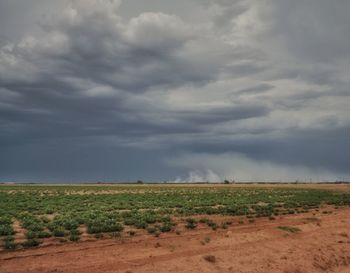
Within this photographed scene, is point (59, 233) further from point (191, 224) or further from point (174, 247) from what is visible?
point (191, 224)

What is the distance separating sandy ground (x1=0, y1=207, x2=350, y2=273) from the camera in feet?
53.3

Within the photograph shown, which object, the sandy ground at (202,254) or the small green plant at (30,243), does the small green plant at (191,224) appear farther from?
the small green plant at (30,243)

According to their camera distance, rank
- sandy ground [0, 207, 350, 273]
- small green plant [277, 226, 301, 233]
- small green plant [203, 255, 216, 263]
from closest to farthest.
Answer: sandy ground [0, 207, 350, 273]
small green plant [203, 255, 216, 263]
small green plant [277, 226, 301, 233]

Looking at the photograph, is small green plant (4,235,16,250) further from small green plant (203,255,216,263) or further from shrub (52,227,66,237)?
small green plant (203,255,216,263)

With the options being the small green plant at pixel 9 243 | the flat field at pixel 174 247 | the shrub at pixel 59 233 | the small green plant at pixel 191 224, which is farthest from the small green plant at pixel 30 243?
the small green plant at pixel 191 224

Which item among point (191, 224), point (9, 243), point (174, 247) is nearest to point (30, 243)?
point (9, 243)

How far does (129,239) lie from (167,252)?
3.19 m

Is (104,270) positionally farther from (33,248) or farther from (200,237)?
(200,237)

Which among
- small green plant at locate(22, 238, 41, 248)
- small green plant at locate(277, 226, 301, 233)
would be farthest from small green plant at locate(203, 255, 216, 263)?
small green plant at locate(277, 226, 301, 233)

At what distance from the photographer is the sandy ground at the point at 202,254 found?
1623cm

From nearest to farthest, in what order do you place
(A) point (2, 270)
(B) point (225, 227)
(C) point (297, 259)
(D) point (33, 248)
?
(A) point (2, 270), (D) point (33, 248), (C) point (297, 259), (B) point (225, 227)

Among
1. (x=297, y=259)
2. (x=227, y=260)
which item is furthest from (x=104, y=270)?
(x=297, y=259)

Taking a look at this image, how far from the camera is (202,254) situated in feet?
61.2

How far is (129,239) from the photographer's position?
69.8 feet
